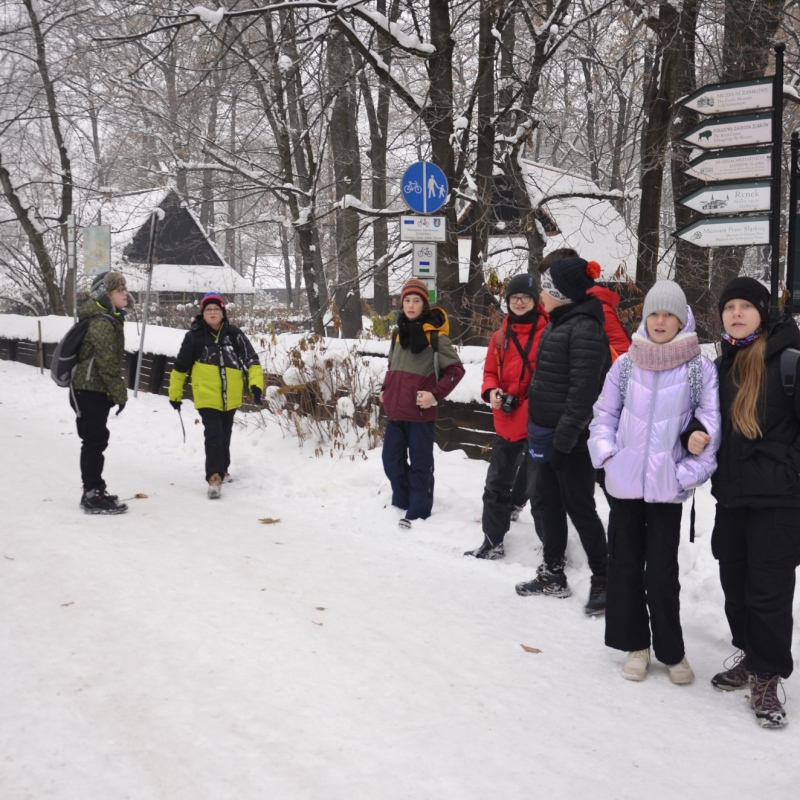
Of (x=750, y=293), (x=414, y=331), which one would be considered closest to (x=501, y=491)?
(x=414, y=331)

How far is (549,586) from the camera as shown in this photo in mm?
5258

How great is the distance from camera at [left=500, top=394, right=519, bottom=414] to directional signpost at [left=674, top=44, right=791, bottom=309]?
64.4 inches

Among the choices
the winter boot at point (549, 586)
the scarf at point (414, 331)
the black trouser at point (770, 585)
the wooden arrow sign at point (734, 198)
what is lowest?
the winter boot at point (549, 586)

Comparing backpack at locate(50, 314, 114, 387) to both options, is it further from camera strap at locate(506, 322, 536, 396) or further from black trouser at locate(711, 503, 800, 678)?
black trouser at locate(711, 503, 800, 678)

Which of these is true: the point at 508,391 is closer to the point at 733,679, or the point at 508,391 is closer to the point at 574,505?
the point at 574,505

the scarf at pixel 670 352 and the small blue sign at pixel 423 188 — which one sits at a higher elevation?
the small blue sign at pixel 423 188

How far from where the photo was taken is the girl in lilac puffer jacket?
3.93 m

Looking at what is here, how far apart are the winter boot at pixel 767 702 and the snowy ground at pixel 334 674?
53 mm

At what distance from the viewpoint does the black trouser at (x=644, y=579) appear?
4.05 metres

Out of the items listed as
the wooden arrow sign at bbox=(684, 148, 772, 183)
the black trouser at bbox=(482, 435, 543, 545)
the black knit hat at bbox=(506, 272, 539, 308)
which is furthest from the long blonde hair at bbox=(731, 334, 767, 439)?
the wooden arrow sign at bbox=(684, 148, 772, 183)

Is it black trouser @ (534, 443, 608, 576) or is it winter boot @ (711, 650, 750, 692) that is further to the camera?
black trouser @ (534, 443, 608, 576)

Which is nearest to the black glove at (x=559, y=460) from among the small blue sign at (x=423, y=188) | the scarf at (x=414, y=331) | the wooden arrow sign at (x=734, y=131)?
the scarf at (x=414, y=331)

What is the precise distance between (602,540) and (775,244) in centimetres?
211

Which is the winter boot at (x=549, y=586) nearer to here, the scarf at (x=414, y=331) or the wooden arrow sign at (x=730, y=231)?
the scarf at (x=414, y=331)
